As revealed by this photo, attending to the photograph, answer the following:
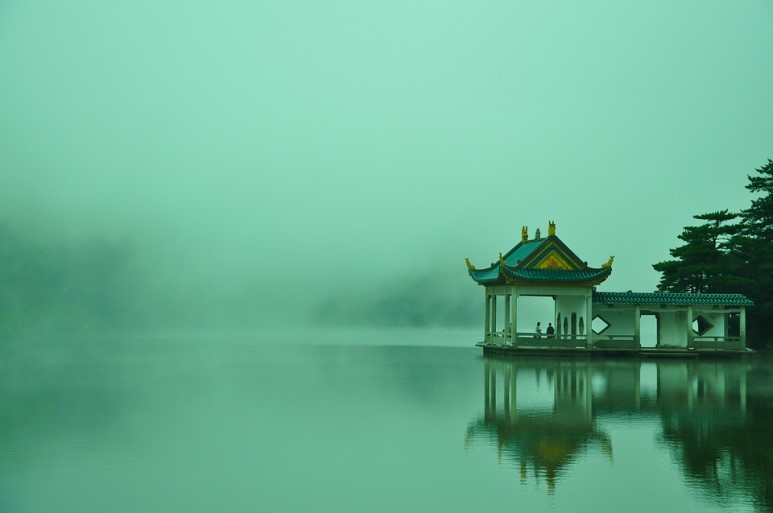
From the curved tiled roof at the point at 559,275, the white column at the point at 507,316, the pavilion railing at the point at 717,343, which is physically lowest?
the pavilion railing at the point at 717,343

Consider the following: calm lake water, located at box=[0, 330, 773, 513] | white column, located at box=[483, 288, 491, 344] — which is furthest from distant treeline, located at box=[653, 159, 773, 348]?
calm lake water, located at box=[0, 330, 773, 513]

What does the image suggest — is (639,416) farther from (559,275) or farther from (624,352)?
(624,352)

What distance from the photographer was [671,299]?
36906mm

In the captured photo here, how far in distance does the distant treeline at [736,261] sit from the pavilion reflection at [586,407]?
10588 mm

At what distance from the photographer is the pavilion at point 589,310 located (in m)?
36.0

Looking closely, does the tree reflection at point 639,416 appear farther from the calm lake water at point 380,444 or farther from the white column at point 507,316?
the white column at point 507,316

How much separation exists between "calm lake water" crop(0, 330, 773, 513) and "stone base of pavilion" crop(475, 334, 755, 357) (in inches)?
463

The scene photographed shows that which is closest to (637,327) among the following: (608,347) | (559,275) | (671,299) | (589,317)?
(608,347)

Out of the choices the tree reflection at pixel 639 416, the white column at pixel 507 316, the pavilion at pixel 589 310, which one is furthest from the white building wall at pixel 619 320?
the tree reflection at pixel 639 416

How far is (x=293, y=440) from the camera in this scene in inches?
511

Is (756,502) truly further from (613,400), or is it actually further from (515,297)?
(515,297)

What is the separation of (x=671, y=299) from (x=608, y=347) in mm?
3008

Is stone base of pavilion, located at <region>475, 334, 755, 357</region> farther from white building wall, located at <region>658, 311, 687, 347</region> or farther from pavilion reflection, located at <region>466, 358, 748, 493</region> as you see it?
pavilion reflection, located at <region>466, 358, 748, 493</region>

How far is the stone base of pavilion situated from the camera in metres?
36.1
